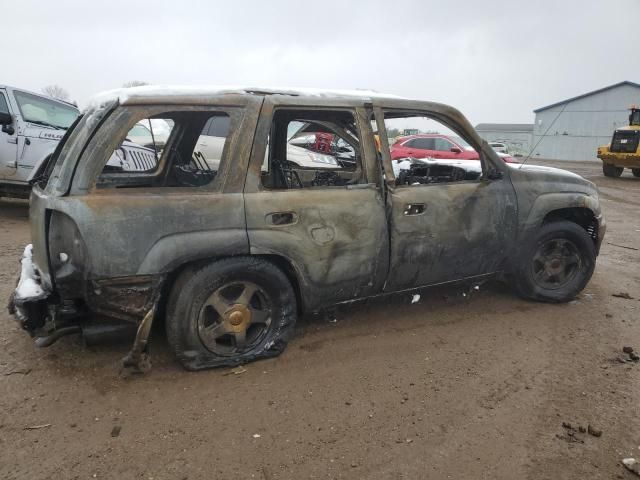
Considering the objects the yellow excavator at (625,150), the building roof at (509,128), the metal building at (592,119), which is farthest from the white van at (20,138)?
the building roof at (509,128)

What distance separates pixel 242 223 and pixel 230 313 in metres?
0.58

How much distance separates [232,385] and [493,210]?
2.34 m

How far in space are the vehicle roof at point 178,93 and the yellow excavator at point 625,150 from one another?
19138 millimetres

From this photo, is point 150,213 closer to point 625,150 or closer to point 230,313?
point 230,313

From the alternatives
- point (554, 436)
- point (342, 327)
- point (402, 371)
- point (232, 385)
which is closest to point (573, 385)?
point (554, 436)

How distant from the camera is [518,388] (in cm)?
276

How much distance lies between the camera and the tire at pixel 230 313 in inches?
106

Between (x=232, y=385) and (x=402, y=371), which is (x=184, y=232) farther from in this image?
(x=402, y=371)

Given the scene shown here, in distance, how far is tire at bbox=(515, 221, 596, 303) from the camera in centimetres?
390

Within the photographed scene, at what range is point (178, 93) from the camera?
2693 mm

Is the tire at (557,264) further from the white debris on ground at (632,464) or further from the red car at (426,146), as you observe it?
the red car at (426,146)

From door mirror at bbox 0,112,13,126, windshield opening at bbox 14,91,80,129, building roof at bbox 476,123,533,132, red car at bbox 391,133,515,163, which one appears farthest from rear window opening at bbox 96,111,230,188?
building roof at bbox 476,123,533,132

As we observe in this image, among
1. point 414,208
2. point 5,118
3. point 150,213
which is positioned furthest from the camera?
point 5,118

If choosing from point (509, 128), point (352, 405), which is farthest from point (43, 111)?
point (509, 128)
